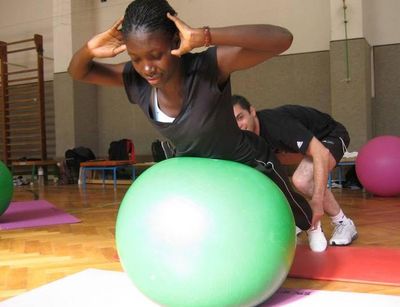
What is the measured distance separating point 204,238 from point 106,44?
0.71 m

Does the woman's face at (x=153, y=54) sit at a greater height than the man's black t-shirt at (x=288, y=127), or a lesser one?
greater

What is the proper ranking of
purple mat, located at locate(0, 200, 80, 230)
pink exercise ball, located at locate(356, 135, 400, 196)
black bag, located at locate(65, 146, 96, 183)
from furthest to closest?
black bag, located at locate(65, 146, 96, 183) < pink exercise ball, located at locate(356, 135, 400, 196) < purple mat, located at locate(0, 200, 80, 230)

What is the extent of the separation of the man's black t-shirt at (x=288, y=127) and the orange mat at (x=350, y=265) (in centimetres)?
47

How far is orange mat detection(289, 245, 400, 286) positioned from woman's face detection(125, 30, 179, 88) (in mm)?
948

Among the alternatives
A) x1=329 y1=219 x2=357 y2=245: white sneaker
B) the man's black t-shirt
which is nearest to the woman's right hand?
the man's black t-shirt

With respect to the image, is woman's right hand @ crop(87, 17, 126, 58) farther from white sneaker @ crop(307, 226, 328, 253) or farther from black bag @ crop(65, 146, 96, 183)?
black bag @ crop(65, 146, 96, 183)

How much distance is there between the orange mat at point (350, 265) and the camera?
5.47 ft

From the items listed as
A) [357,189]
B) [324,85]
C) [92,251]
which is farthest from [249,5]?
[92,251]

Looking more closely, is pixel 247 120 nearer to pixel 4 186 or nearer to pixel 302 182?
pixel 302 182

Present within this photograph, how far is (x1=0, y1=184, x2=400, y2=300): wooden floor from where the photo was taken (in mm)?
1746

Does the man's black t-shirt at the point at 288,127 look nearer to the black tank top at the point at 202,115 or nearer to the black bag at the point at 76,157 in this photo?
the black tank top at the point at 202,115

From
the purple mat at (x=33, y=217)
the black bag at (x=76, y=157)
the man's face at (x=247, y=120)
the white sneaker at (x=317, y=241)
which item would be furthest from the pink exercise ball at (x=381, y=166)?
the black bag at (x=76, y=157)

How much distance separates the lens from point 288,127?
206cm

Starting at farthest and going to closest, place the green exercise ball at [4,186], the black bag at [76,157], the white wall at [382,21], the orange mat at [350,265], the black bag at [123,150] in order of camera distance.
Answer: the black bag at [76,157], the black bag at [123,150], the white wall at [382,21], the green exercise ball at [4,186], the orange mat at [350,265]
